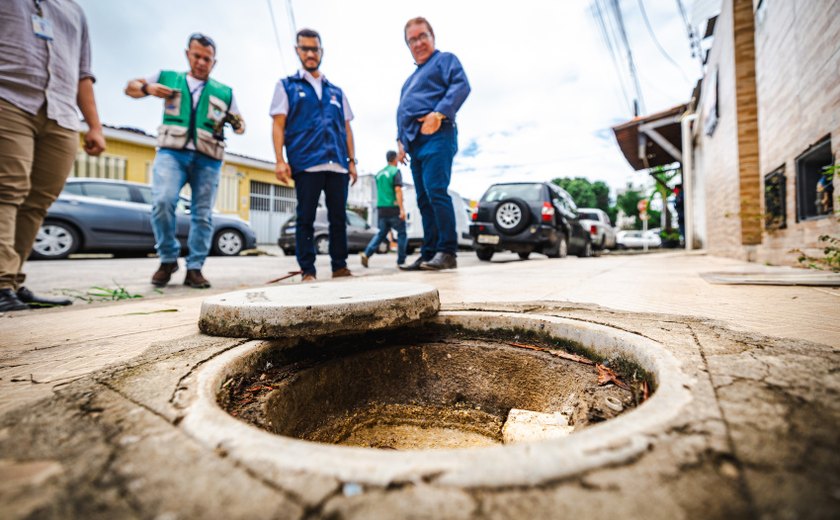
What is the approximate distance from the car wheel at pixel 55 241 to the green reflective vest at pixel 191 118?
4894mm

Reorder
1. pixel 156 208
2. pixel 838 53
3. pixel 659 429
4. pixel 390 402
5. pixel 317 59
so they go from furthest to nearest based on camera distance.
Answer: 1. pixel 317 59
2. pixel 156 208
3. pixel 838 53
4. pixel 390 402
5. pixel 659 429

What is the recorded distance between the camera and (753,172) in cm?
474

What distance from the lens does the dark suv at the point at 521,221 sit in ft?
22.2

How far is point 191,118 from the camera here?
9.81 ft

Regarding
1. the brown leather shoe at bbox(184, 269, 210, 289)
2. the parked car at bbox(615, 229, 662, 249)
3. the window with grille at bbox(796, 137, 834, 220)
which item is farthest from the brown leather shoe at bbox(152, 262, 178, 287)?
the parked car at bbox(615, 229, 662, 249)

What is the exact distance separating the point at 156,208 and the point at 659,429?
332cm

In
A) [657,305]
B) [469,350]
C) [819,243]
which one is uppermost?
[819,243]

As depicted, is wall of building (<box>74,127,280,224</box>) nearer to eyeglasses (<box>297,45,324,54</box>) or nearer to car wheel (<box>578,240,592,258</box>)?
eyeglasses (<box>297,45,324,54</box>)

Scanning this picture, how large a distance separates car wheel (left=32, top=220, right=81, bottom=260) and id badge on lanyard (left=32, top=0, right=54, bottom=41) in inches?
216

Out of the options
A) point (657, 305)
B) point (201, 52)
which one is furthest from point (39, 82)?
point (657, 305)

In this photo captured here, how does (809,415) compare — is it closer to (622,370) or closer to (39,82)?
(622,370)

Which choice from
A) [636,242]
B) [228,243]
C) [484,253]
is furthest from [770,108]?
[636,242]

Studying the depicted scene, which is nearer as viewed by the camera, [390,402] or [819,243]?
[390,402]

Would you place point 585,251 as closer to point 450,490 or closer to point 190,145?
point 190,145
